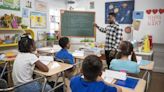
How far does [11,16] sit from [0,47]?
79 cm

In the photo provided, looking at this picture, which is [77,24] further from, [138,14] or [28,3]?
[138,14]

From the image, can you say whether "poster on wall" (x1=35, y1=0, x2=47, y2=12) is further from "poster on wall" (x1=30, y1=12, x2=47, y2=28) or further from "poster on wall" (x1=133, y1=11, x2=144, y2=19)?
"poster on wall" (x1=133, y1=11, x2=144, y2=19)

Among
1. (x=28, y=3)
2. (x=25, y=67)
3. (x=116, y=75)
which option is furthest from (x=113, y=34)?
(x=28, y=3)

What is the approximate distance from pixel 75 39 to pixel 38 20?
50.2 inches

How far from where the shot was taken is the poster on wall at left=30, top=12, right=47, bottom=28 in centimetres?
482

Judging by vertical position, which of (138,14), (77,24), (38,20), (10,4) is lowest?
(77,24)

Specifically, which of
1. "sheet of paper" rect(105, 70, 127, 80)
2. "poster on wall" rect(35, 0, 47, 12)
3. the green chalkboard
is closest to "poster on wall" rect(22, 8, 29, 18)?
"poster on wall" rect(35, 0, 47, 12)

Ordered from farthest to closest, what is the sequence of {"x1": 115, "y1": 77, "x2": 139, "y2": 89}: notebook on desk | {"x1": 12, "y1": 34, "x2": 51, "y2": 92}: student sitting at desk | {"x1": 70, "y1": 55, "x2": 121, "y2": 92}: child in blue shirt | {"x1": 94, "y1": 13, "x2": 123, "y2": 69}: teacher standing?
{"x1": 94, "y1": 13, "x2": 123, "y2": 69}: teacher standing → {"x1": 12, "y1": 34, "x2": 51, "y2": 92}: student sitting at desk → {"x1": 115, "y1": 77, "x2": 139, "y2": 89}: notebook on desk → {"x1": 70, "y1": 55, "x2": 121, "y2": 92}: child in blue shirt

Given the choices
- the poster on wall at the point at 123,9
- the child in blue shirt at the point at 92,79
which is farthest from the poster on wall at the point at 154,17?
the child in blue shirt at the point at 92,79

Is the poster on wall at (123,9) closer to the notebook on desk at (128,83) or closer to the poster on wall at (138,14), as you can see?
the poster on wall at (138,14)

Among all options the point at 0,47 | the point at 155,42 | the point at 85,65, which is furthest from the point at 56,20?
the point at 85,65

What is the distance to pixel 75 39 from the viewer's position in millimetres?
4969

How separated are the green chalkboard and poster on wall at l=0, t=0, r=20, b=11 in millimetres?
1266

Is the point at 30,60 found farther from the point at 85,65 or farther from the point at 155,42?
the point at 155,42
